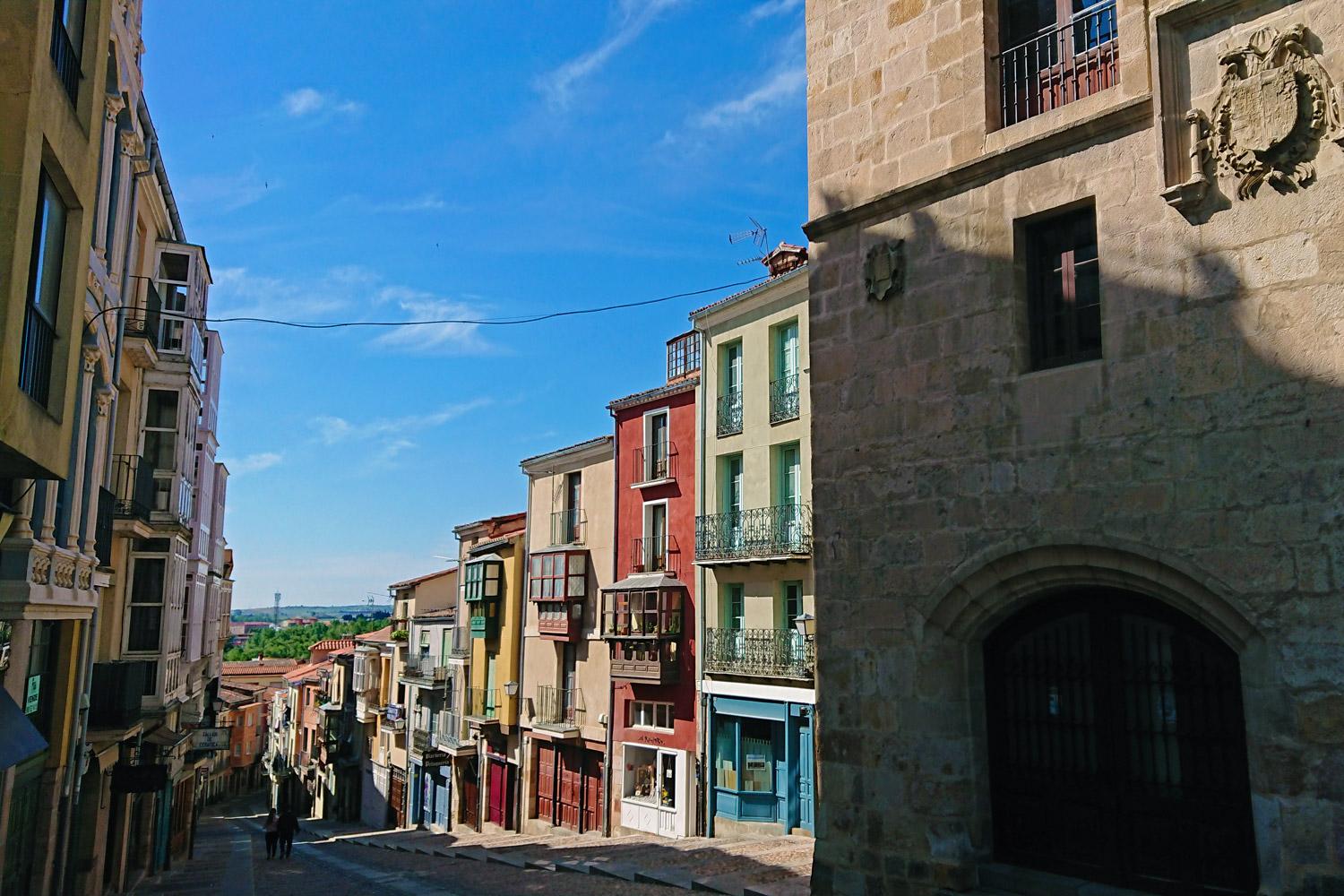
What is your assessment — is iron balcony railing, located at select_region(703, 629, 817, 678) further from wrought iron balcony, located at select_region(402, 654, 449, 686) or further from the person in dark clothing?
wrought iron balcony, located at select_region(402, 654, 449, 686)

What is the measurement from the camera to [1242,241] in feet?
23.5

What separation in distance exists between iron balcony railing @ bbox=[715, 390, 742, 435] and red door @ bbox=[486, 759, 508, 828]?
14082 mm

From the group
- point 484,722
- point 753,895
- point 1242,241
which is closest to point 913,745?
point 753,895

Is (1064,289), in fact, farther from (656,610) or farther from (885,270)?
(656,610)

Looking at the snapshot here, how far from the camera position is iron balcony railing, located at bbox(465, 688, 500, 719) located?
3189 cm

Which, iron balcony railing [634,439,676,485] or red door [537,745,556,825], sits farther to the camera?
red door [537,745,556,825]

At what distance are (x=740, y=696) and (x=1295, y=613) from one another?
1587cm

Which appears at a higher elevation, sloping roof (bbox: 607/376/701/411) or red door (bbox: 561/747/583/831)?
sloping roof (bbox: 607/376/701/411)

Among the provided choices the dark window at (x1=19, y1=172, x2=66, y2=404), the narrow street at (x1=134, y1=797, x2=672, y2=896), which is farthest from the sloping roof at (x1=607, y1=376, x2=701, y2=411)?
the dark window at (x1=19, y1=172, x2=66, y2=404)

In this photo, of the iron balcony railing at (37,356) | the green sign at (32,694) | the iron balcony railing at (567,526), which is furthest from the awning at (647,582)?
the iron balcony railing at (37,356)

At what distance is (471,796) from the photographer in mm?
33750

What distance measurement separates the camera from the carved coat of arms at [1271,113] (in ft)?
22.5

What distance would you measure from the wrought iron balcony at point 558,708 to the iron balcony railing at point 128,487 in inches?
516

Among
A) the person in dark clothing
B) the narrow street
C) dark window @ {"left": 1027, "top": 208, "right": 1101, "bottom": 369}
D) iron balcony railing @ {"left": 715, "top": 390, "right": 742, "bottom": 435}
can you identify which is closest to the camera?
dark window @ {"left": 1027, "top": 208, "right": 1101, "bottom": 369}
